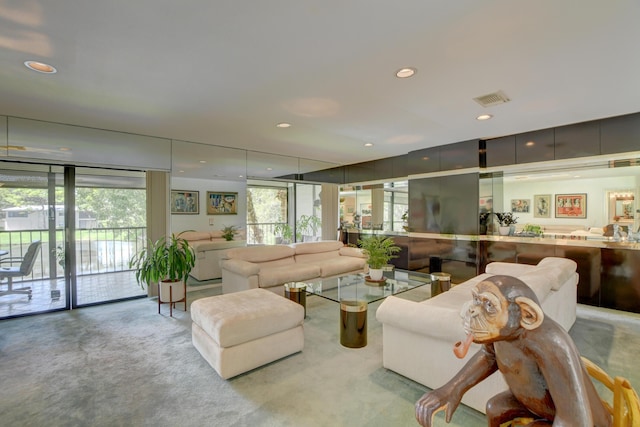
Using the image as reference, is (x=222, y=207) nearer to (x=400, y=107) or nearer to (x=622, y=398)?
(x=400, y=107)

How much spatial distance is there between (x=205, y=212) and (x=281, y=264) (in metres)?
1.61

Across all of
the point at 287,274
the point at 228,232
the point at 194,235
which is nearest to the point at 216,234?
the point at 228,232

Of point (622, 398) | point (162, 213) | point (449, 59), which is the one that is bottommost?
point (622, 398)

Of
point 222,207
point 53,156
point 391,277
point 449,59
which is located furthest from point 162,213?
point 449,59

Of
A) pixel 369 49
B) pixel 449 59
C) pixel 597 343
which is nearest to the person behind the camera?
pixel 369 49

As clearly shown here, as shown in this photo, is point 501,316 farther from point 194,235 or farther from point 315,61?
point 194,235

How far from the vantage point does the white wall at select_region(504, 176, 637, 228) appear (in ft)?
17.4

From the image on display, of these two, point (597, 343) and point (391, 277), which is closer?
point (597, 343)

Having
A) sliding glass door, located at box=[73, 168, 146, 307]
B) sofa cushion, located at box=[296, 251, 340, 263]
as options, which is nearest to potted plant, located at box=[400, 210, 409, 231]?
sofa cushion, located at box=[296, 251, 340, 263]

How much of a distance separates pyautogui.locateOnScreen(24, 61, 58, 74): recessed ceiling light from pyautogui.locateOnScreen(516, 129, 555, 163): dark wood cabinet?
18.5 ft

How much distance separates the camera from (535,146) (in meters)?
4.47

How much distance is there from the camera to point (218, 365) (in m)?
2.36

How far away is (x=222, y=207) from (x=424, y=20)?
436 cm

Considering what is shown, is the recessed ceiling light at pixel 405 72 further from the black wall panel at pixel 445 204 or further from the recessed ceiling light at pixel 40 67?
the black wall panel at pixel 445 204
